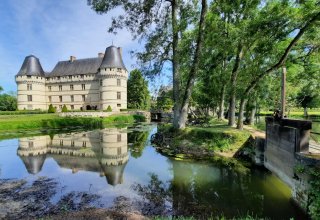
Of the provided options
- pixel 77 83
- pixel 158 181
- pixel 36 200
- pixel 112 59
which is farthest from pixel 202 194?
pixel 77 83

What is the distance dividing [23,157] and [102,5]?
11.2m

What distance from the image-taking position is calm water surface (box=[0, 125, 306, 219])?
7.81 metres

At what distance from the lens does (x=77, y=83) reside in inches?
2215

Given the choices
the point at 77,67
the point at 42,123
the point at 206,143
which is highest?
the point at 77,67

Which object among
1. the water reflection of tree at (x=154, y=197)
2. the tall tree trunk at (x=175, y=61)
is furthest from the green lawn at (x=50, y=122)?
the water reflection of tree at (x=154, y=197)

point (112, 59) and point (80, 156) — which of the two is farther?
point (112, 59)

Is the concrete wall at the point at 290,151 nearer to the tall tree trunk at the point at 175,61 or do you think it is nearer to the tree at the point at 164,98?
the tall tree trunk at the point at 175,61

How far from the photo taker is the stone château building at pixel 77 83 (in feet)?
166

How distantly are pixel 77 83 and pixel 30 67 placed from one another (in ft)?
35.5

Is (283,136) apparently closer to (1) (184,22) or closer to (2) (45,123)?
(1) (184,22)

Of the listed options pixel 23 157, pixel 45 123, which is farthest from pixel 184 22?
pixel 45 123

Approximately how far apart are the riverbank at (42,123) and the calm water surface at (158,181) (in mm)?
11029

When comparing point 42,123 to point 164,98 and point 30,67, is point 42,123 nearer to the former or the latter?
point 164,98

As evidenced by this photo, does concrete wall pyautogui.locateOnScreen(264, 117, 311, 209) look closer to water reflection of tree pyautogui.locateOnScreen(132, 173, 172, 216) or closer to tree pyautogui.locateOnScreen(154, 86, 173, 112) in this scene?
water reflection of tree pyautogui.locateOnScreen(132, 173, 172, 216)
